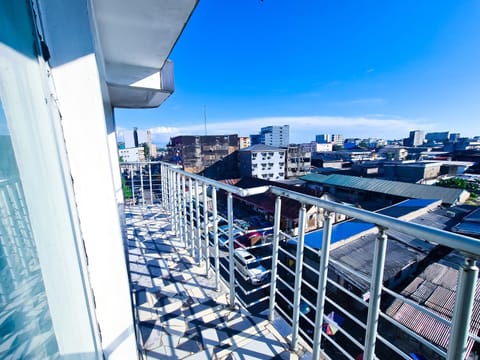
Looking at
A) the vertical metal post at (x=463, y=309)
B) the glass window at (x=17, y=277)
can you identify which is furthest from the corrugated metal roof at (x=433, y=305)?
the glass window at (x=17, y=277)

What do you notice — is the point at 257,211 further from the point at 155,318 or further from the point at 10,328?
the point at 10,328

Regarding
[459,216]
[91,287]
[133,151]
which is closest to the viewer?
[91,287]

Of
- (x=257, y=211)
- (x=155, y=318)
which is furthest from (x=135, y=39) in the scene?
(x=257, y=211)

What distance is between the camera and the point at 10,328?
354 mm

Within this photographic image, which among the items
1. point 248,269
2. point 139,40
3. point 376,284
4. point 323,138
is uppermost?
point 139,40

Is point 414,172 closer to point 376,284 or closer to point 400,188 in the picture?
point 400,188

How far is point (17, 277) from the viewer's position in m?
0.39

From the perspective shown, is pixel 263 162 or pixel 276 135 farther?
pixel 276 135

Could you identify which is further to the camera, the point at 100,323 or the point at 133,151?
the point at 133,151

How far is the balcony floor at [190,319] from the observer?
4.08ft

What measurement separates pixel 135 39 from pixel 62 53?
1093mm

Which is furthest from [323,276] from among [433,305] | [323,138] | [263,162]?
[323,138]

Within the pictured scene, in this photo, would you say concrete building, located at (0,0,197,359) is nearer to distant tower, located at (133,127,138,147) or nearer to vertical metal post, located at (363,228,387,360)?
vertical metal post, located at (363,228,387,360)

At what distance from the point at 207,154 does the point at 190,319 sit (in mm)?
20763
